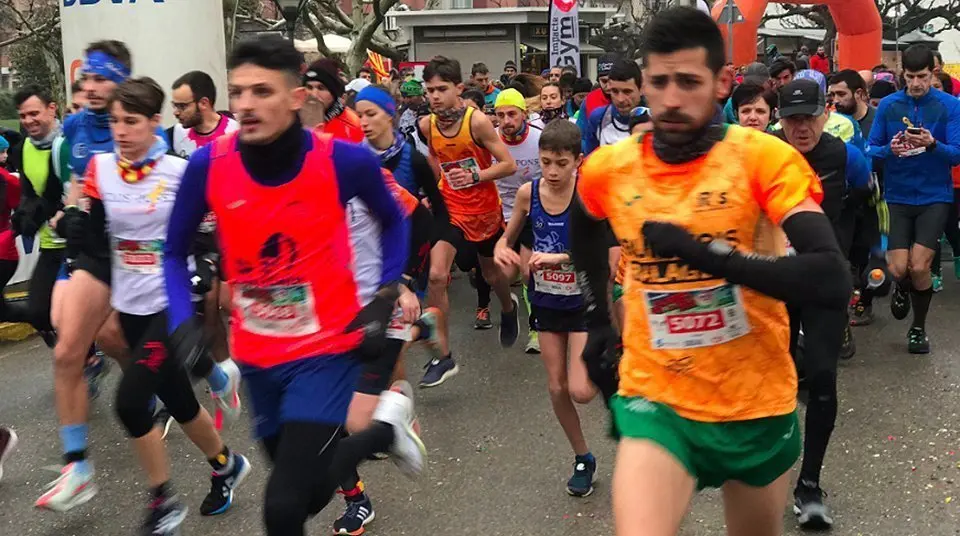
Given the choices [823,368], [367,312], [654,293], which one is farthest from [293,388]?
[823,368]

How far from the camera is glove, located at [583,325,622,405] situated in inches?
116

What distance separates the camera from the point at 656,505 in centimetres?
245

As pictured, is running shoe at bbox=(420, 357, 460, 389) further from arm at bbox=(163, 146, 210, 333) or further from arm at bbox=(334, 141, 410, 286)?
arm at bbox=(163, 146, 210, 333)

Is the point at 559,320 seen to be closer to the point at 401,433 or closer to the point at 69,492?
the point at 401,433

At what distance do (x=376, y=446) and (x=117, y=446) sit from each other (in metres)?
2.89

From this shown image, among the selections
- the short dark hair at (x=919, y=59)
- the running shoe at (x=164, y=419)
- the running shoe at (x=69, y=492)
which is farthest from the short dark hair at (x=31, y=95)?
the short dark hair at (x=919, y=59)

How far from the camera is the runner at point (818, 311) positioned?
402 cm

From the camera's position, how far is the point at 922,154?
280 inches

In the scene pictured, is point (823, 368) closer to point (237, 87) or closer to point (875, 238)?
point (875, 238)

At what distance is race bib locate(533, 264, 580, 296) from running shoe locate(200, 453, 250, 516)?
1655mm

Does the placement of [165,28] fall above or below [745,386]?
above

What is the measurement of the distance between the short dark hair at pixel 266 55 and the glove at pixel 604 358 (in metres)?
1.27

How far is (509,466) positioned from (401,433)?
178 cm

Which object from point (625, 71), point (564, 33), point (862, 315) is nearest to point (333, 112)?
point (625, 71)
